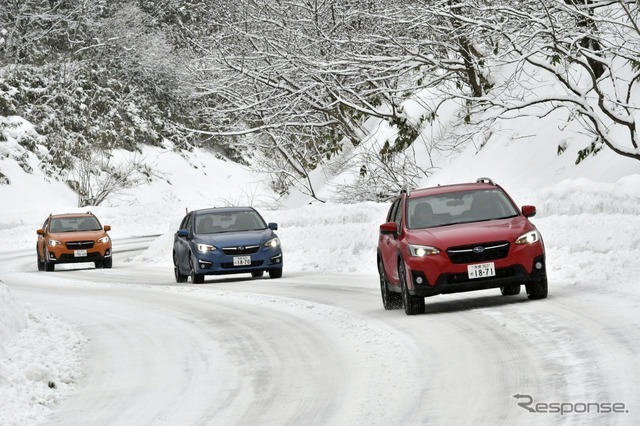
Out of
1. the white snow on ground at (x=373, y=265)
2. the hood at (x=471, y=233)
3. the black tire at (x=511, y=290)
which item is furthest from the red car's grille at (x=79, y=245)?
the hood at (x=471, y=233)

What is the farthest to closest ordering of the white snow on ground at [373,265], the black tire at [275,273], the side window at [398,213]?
1. the black tire at [275,273]
2. the side window at [398,213]
3. the white snow on ground at [373,265]

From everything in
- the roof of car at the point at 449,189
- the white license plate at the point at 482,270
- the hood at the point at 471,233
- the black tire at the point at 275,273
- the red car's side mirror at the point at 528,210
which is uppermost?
the roof of car at the point at 449,189

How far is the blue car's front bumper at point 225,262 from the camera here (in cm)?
2206

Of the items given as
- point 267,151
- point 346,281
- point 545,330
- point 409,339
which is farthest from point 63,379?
point 267,151

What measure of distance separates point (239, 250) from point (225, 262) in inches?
14.7

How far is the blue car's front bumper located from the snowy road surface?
499cm

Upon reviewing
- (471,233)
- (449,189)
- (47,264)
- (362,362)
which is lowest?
(362,362)

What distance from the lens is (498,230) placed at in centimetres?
1284

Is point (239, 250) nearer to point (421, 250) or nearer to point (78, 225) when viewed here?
point (421, 250)

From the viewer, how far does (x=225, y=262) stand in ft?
72.4

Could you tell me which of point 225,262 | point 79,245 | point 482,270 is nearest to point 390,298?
point 482,270

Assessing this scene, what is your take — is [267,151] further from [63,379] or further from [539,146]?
[63,379]

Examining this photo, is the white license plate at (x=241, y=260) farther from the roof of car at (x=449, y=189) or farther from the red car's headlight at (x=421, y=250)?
the red car's headlight at (x=421, y=250)

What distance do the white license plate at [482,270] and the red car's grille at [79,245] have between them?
20097 millimetres
